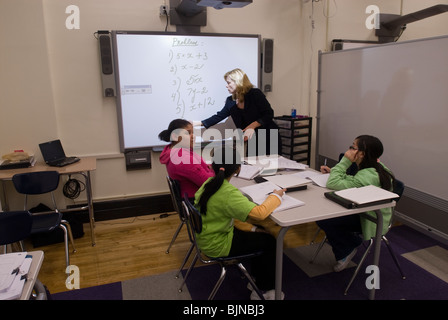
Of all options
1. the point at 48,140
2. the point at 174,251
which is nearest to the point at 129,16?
the point at 48,140

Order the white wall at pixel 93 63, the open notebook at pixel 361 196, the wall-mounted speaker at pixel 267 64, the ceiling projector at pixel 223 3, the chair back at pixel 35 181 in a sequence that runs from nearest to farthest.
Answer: the open notebook at pixel 361 196 < the chair back at pixel 35 181 < the ceiling projector at pixel 223 3 < the white wall at pixel 93 63 < the wall-mounted speaker at pixel 267 64

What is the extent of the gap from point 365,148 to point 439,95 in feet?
3.62

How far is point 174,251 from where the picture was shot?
121 inches

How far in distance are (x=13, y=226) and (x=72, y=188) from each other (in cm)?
174

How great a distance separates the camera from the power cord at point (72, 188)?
357cm

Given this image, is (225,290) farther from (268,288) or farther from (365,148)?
(365,148)

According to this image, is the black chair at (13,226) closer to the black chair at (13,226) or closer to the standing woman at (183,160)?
the black chair at (13,226)

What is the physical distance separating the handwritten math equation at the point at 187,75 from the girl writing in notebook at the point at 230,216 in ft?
6.35

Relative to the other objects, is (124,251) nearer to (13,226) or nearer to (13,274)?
(13,226)

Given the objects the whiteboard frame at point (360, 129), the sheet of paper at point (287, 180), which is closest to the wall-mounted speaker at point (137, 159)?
the sheet of paper at point (287, 180)

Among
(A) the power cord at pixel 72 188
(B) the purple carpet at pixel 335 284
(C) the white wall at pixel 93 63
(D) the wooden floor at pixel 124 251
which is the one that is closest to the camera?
(B) the purple carpet at pixel 335 284

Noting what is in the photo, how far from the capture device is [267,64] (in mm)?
4086

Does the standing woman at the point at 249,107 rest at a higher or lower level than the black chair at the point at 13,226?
higher

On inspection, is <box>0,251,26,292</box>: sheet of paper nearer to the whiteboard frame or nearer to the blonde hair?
the blonde hair
